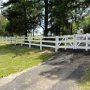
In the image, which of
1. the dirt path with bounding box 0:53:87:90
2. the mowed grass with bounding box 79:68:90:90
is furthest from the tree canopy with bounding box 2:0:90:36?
the mowed grass with bounding box 79:68:90:90

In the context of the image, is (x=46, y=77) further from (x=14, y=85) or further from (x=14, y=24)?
(x=14, y=24)

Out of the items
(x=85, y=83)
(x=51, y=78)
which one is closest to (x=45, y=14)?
(x=51, y=78)

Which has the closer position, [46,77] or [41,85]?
[41,85]

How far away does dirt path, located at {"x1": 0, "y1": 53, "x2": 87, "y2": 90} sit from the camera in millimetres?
10690

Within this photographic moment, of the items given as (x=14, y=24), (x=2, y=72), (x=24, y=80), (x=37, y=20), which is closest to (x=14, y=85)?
(x=24, y=80)

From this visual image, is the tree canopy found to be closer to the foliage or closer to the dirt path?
the foliage

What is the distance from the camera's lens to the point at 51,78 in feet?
39.2

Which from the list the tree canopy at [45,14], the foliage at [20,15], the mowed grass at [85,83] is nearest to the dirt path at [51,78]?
the mowed grass at [85,83]

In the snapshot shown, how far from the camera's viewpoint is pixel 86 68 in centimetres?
1325

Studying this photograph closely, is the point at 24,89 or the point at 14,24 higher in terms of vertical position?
the point at 14,24

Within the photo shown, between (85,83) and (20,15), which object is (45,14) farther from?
(85,83)

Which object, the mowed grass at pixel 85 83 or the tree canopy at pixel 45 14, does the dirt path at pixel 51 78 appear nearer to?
the mowed grass at pixel 85 83

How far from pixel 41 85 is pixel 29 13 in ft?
103

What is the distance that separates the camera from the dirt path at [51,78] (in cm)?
1069
